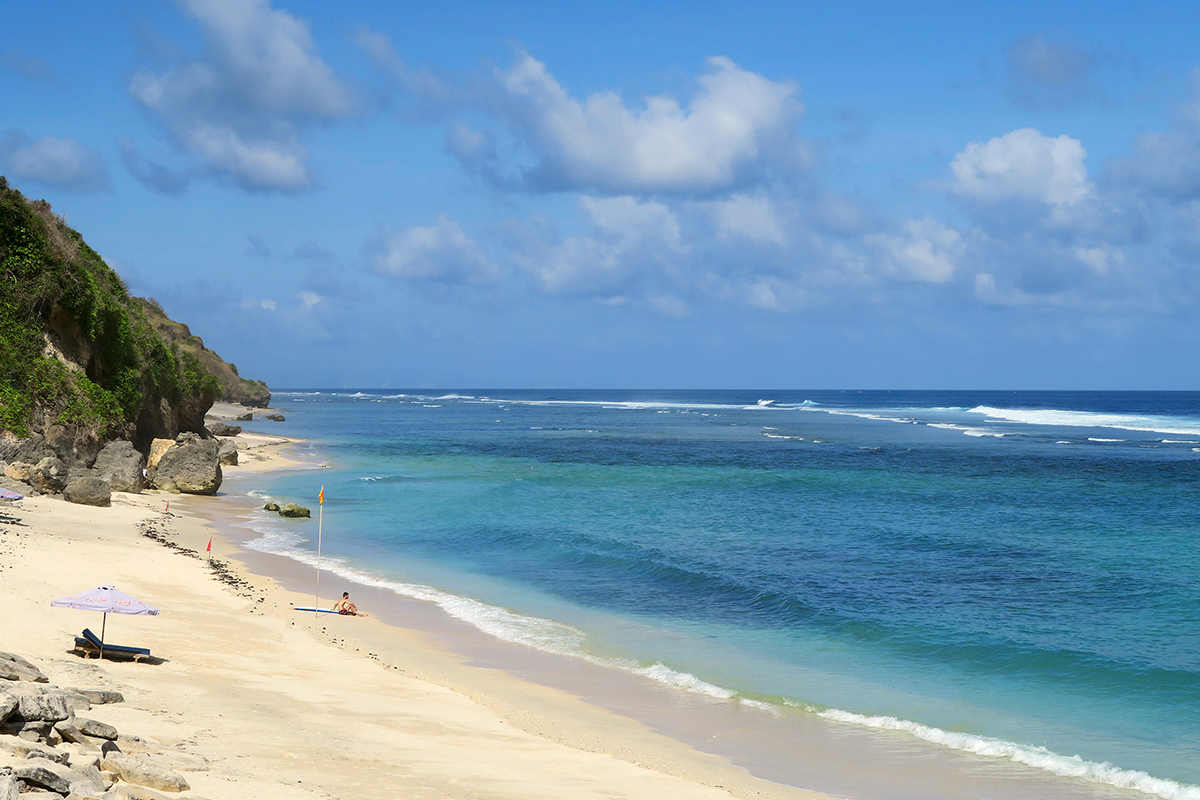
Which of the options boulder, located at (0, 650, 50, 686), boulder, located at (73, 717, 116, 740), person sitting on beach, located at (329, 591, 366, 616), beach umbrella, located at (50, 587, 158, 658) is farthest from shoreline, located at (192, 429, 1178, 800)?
boulder, located at (73, 717, 116, 740)

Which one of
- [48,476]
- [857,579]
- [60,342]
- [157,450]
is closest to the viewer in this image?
[857,579]

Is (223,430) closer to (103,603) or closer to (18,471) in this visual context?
(18,471)

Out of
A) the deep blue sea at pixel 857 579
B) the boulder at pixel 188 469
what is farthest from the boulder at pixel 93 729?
the boulder at pixel 188 469

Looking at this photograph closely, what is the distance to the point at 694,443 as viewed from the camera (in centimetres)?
7281

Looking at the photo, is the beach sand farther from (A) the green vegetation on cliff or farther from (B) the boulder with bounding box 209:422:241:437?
(B) the boulder with bounding box 209:422:241:437

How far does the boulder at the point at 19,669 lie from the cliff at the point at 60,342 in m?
21.3

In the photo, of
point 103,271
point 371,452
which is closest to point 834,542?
point 103,271

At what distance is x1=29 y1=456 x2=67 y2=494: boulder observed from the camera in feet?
86.1

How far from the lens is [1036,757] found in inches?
473

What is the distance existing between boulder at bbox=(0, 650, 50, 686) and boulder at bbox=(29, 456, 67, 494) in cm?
1924

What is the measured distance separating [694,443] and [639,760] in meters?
62.0

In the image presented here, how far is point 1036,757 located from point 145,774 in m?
11.3

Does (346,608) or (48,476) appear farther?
(48,476)

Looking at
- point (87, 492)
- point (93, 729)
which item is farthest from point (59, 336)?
point (93, 729)
